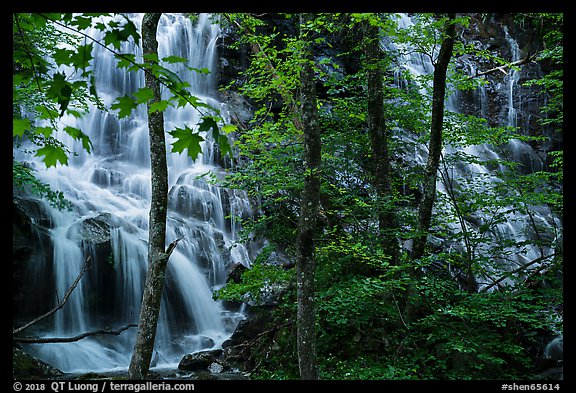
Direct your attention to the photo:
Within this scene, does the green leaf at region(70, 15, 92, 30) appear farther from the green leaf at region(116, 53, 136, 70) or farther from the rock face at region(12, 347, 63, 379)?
the rock face at region(12, 347, 63, 379)

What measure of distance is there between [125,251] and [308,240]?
5.87m

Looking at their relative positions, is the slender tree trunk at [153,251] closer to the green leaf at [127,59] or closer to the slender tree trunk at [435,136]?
the green leaf at [127,59]

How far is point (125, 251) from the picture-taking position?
29.9 feet

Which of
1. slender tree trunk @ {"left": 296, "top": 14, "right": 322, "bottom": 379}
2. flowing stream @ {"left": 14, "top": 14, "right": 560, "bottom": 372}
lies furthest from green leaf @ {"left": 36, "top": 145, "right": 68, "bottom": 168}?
flowing stream @ {"left": 14, "top": 14, "right": 560, "bottom": 372}

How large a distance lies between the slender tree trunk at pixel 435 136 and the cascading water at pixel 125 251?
107 inches

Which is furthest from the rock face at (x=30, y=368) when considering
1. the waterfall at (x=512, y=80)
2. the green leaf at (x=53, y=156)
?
the waterfall at (x=512, y=80)

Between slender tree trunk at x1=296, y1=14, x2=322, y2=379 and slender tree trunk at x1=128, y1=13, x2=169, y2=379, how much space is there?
1431 millimetres

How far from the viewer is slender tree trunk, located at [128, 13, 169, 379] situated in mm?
4281

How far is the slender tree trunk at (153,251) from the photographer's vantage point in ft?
14.0
